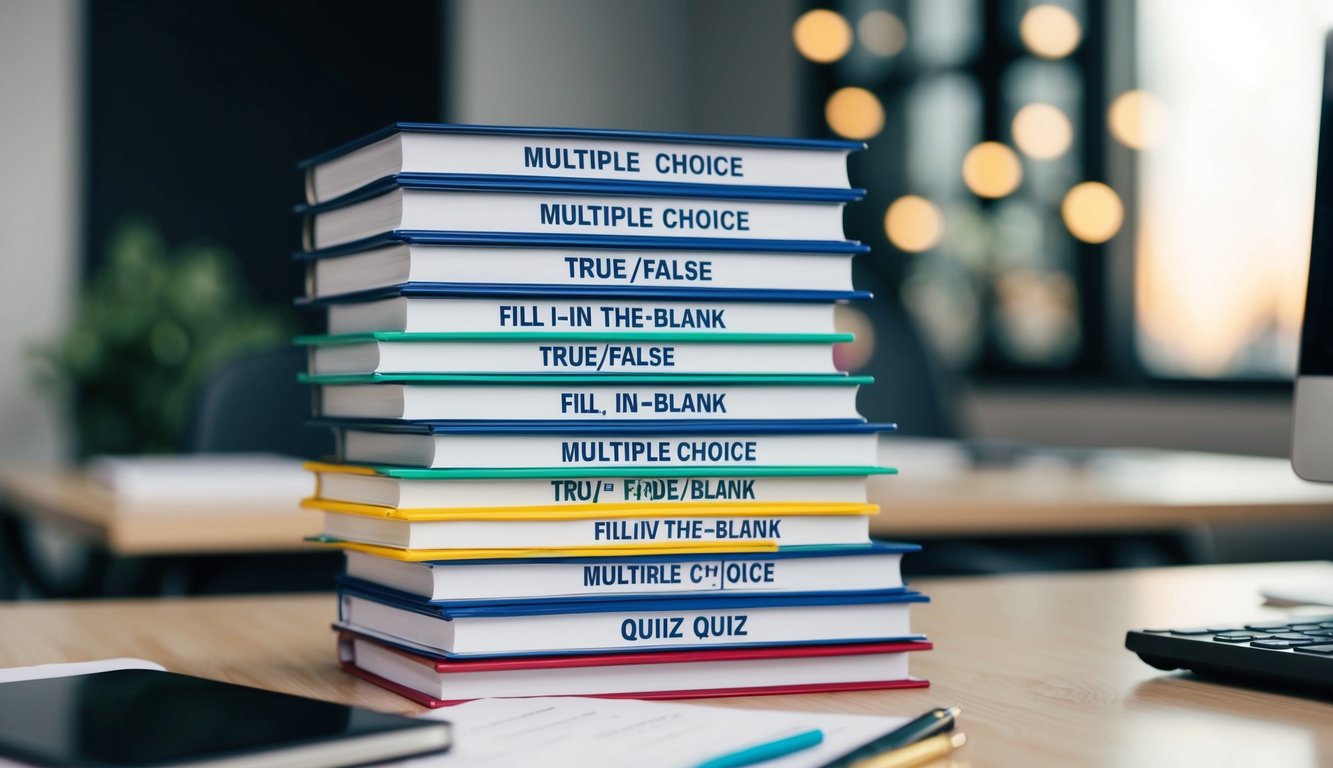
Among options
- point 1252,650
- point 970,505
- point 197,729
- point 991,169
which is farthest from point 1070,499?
point 991,169

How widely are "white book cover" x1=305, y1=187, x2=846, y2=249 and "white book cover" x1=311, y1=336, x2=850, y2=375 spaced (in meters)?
0.06

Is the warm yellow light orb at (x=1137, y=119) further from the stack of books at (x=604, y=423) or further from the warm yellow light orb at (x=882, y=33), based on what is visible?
the stack of books at (x=604, y=423)

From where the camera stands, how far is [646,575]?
32.0 inches

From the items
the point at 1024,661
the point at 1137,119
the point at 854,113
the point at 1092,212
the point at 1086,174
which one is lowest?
the point at 1024,661

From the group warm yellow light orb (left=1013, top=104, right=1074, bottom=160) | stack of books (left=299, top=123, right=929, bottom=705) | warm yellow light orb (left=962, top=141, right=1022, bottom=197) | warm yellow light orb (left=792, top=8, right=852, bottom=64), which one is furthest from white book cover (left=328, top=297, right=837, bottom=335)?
warm yellow light orb (left=792, top=8, right=852, bottom=64)

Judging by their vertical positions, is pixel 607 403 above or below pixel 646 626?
above

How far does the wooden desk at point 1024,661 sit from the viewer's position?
704 millimetres

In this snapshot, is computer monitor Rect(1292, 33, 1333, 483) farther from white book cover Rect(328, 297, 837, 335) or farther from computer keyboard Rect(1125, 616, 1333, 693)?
white book cover Rect(328, 297, 837, 335)

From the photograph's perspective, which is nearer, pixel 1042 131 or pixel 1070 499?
pixel 1070 499

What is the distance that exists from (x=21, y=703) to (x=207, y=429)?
1.91 meters

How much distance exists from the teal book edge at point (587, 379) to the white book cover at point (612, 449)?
28 millimetres

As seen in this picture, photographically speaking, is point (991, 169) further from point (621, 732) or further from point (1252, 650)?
point (621, 732)

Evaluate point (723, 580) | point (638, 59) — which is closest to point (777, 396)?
point (723, 580)

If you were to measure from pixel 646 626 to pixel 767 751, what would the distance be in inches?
7.6
